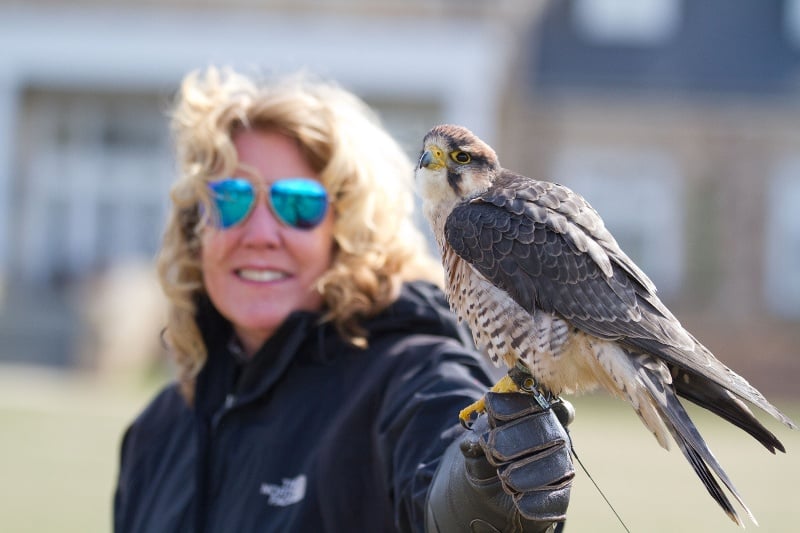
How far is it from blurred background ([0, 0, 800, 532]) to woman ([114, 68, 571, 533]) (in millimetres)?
10107

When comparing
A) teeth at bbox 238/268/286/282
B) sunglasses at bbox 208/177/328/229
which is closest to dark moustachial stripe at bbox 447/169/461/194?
sunglasses at bbox 208/177/328/229

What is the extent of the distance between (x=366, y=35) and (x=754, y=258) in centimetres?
754

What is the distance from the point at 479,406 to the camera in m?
2.28

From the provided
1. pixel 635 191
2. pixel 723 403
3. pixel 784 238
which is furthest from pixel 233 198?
pixel 784 238

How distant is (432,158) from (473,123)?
12448mm

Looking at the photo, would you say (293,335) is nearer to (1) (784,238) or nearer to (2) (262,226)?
(2) (262,226)

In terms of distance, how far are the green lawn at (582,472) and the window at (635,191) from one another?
18.4 feet

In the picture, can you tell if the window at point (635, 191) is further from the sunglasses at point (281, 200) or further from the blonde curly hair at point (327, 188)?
the sunglasses at point (281, 200)

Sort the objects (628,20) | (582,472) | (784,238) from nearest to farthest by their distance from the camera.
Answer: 1. (582,472)
2. (784,238)
3. (628,20)

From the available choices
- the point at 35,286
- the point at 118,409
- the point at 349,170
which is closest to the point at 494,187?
the point at 349,170

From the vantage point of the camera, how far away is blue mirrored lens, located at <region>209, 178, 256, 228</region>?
2.98 metres

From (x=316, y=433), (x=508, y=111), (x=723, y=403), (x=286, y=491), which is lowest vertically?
(x=508, y=111)

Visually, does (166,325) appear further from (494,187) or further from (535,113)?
(535,113)

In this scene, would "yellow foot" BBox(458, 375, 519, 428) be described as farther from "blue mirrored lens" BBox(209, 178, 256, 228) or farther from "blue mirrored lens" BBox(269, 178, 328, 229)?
"blue mirrored lens" BBox(209, 178, 256, 228)
